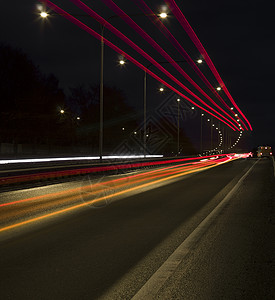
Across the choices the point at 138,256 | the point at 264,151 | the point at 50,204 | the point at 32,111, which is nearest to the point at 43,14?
the point at 50,204

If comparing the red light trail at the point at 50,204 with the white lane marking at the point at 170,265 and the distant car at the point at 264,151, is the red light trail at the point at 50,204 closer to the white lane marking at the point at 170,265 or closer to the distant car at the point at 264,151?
the white lane marking at the point at 170,265

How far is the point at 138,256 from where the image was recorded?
6852 millimetres

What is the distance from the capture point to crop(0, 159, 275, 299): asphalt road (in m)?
5.21

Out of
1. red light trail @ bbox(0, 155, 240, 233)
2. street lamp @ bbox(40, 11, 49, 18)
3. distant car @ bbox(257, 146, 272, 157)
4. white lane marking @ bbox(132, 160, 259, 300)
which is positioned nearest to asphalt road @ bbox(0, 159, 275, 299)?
white lane marking @ bbox(132, 160, 259, 300)

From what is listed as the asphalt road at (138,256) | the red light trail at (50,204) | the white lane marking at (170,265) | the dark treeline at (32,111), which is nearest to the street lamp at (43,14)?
the red light trail at (50,204)

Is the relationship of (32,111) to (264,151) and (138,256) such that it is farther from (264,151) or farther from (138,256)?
(138,256)

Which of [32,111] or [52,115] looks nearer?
[32,111]

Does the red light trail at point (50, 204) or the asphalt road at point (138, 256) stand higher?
the red light trail at point (50, 204)

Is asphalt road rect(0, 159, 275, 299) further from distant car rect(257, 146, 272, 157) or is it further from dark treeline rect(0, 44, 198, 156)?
distant car rect(257, 146, 272, 157)

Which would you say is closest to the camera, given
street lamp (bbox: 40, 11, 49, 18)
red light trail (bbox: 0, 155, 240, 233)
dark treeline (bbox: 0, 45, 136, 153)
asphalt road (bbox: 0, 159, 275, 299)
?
asphalt road (bbox: 0, 159, 275, 299)

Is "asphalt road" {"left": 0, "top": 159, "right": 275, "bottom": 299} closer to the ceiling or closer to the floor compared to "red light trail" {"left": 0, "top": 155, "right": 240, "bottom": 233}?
closer to the floor

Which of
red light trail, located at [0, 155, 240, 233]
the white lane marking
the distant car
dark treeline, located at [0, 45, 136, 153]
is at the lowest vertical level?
the white lane marking

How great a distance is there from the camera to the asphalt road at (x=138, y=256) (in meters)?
5.21

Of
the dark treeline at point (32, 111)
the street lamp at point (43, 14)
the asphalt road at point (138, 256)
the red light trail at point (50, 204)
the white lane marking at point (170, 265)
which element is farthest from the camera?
the dark treeline at point (32, 111)
